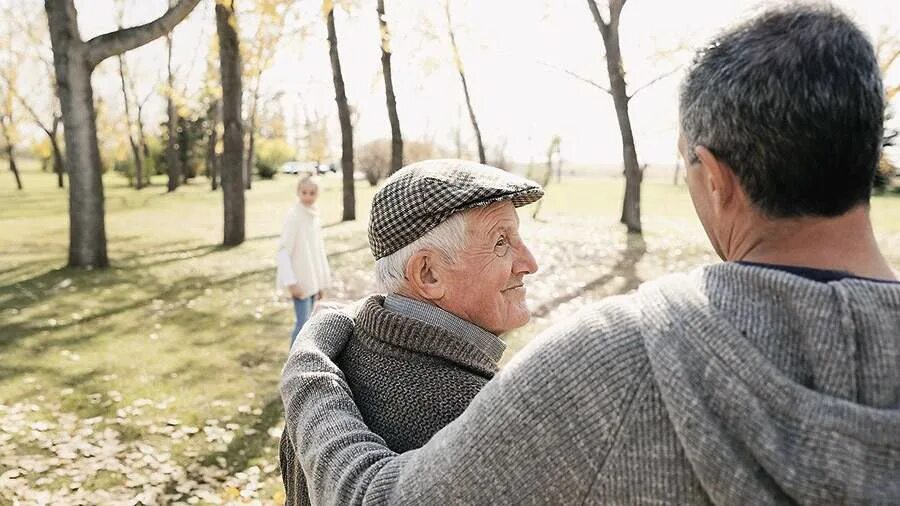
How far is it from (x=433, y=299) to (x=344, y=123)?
714 inches

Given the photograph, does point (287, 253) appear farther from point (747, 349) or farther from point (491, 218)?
point (747, 349)

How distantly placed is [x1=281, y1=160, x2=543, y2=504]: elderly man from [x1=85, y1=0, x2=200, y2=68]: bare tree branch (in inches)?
356

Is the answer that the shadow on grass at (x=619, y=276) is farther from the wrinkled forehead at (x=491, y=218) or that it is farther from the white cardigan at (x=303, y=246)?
the wrinkled forehead at (x=491, y=218)

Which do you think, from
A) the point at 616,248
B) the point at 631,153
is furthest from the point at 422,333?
the point at 631,153

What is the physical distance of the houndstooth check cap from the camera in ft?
5.68

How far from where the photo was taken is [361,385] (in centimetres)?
171

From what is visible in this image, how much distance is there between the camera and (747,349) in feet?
2.86

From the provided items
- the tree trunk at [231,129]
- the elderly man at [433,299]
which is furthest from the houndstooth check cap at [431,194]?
the tree trunk at [231,129]

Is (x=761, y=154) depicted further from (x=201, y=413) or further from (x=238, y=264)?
(x=238, y=264)

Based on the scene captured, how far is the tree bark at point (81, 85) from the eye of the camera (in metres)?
10.1

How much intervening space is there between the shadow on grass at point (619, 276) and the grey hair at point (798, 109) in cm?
812

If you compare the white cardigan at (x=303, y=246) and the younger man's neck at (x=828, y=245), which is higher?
the younger man's neck at (x=828, y=245)

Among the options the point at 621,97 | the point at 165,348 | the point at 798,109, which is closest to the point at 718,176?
the point at 798,109

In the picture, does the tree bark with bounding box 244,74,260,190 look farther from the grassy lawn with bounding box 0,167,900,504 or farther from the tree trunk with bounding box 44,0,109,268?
the tree trunk with bounding box 44,0,109,268
